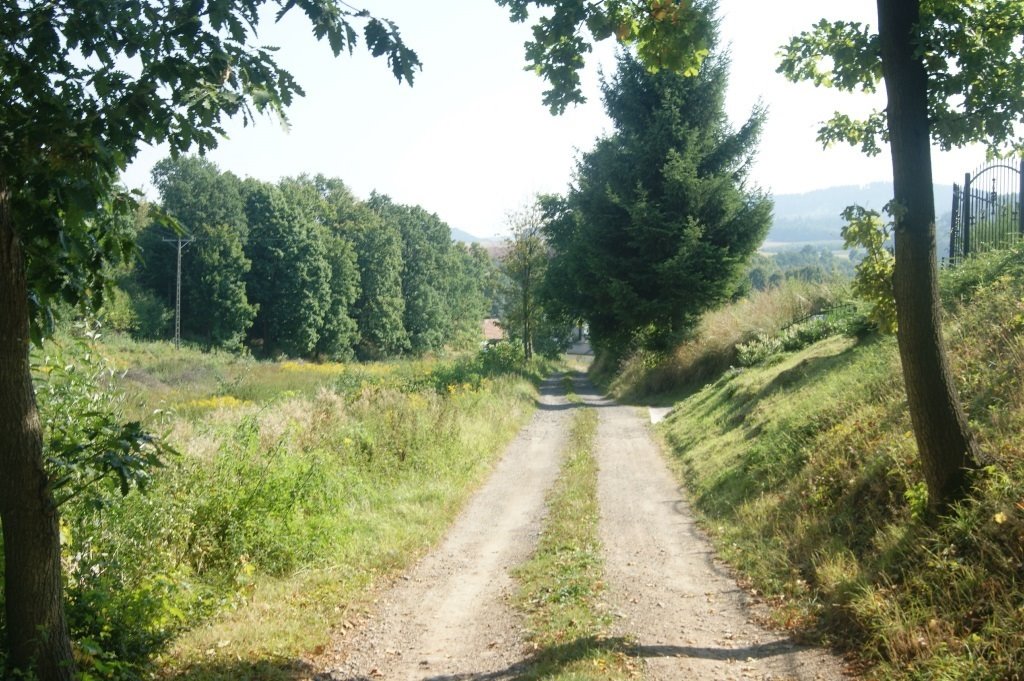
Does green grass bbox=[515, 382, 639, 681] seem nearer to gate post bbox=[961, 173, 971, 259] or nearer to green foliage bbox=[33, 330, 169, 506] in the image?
green foliage bbox=[33, 330, 169, 506]

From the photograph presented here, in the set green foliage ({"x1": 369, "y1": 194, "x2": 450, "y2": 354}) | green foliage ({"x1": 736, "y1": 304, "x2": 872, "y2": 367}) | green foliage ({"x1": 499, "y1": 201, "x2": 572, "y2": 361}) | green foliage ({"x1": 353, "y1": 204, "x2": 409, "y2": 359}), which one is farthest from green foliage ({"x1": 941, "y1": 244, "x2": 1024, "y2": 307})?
green foliage ({"x1": 369, "y1": 194, "x2": 450, "y2": 354})

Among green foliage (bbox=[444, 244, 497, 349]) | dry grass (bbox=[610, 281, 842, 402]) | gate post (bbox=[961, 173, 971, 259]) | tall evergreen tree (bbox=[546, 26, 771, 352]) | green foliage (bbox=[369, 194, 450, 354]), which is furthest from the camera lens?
green foliage (bbox=[444, 244, 497, 349])

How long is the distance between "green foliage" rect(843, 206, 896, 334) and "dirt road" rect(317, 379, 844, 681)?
308 cm

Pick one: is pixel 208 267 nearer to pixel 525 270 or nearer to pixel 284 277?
pixel 284 277

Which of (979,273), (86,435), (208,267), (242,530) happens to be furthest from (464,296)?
(86,435)

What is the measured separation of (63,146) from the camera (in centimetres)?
400

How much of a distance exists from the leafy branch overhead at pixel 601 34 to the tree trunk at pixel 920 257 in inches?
64.3

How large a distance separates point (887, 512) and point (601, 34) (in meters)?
5.21

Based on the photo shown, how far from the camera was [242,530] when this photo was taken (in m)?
8.18

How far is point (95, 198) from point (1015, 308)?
9451 mm

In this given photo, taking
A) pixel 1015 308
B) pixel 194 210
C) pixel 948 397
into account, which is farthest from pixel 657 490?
pixel 194 210

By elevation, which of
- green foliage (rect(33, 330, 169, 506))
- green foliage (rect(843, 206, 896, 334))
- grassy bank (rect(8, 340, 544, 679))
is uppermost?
green foliage (rect(843, 206, 896, 334))

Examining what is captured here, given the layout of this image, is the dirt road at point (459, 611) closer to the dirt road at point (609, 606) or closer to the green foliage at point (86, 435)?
the dirt road at point (609, 606)

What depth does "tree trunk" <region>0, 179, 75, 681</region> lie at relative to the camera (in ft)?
13.8
